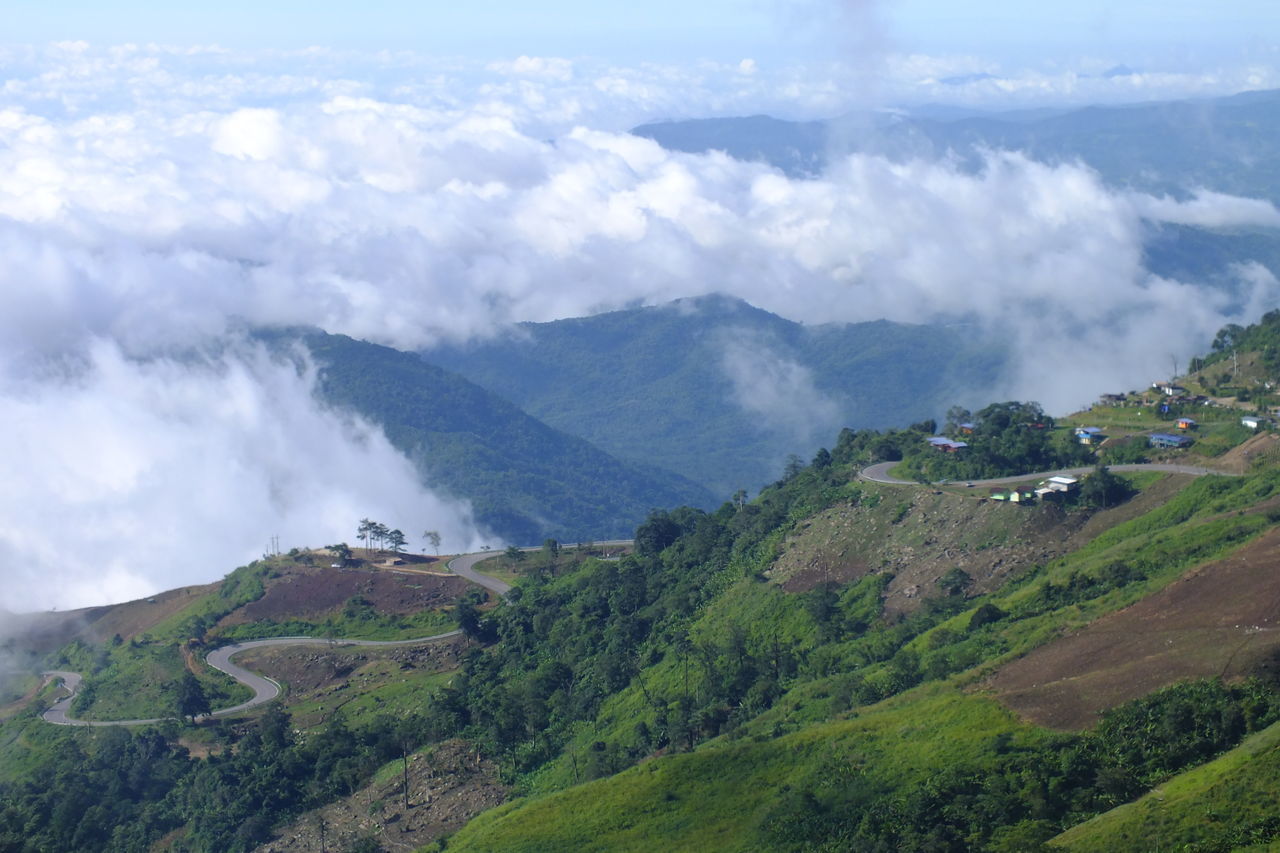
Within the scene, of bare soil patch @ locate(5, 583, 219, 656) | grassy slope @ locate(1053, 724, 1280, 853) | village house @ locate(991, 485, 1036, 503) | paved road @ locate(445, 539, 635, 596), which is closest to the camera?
grassy slope @ locate(1053, 724, 1280, 853)

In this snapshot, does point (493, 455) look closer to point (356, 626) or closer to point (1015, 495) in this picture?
point (356, 626)

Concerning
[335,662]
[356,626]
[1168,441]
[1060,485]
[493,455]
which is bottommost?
[335,662]

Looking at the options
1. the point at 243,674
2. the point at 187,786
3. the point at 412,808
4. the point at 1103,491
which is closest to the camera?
the point at 412,808

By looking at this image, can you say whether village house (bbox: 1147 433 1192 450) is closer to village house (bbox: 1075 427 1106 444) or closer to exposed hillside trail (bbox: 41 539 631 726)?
village house (bbox: 1075 427 1106 444)

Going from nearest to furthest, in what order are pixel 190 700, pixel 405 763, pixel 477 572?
pixel 405 763 → pixel 190 700 → pixel 477 572

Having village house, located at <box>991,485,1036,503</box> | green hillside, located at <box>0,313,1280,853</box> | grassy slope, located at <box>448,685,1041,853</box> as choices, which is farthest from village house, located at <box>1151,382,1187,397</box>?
grassy slope, located at <box>448,685,1041,853</box>

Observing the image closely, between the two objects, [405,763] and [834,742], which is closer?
[834,742]

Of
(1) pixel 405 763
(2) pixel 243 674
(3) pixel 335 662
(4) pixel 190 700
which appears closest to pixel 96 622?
(2) pixel 243 674

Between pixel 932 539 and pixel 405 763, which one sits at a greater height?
pixel 932 539
